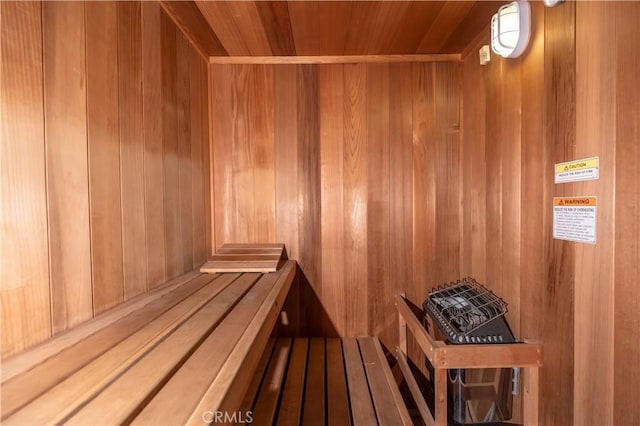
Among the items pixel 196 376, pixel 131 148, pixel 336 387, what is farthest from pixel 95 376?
pixel 336 387

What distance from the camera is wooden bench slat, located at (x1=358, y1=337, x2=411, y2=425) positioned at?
1.17m

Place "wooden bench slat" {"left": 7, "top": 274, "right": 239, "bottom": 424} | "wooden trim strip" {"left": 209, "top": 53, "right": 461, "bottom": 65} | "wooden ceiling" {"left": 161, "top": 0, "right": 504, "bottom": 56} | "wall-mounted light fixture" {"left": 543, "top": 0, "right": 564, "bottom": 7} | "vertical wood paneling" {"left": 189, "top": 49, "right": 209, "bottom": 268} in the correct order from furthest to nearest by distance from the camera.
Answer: "wooden trim strip" {"left": 209, "top": 53, "right": 461, "bottom": 65} → "vertical wood paneling" {"left": 189, "top": 49, "right": 209, "bottom": 268} → "wooden ceiling" {"left": 161, "top": 0, "right": 504, "bottom": 56} → "wall-mounted light fixture" {"left": 543, "top": 0, "right": 564, "bottom": 7} → "wooden bench slat" {"left": 7, "top": 274, "right": 239, "bottom": 424}

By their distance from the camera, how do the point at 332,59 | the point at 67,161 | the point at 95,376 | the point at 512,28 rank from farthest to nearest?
the point at 332,59 → the point at 512,28 → the point at 67,161 → the point at 95,376

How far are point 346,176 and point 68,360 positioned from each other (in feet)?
4.78

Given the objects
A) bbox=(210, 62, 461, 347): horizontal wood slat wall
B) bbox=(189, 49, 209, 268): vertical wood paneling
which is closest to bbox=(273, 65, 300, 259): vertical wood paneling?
bbox=(210, 62, 461, 347): horizontal wood slat wall

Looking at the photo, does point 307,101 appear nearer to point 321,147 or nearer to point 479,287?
point 321,147

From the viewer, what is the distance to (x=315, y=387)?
1.39 metres

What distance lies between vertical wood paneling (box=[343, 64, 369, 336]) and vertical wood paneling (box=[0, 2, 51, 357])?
4.46 feet

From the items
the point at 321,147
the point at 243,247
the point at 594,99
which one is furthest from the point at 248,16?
the point at 594,99

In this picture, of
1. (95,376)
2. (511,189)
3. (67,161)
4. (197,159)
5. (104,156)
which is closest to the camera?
(95,376)

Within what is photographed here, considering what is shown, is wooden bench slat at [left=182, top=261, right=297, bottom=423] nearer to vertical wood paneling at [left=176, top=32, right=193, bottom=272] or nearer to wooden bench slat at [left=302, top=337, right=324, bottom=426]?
wooden bench slat at [left=302, top=337, right=324, bottom=426]

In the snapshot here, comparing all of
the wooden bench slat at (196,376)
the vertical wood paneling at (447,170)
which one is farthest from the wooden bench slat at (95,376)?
the vertical wood paneling at (447,170)

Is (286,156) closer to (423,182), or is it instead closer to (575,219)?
(423,182)

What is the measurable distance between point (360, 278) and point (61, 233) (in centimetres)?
143
